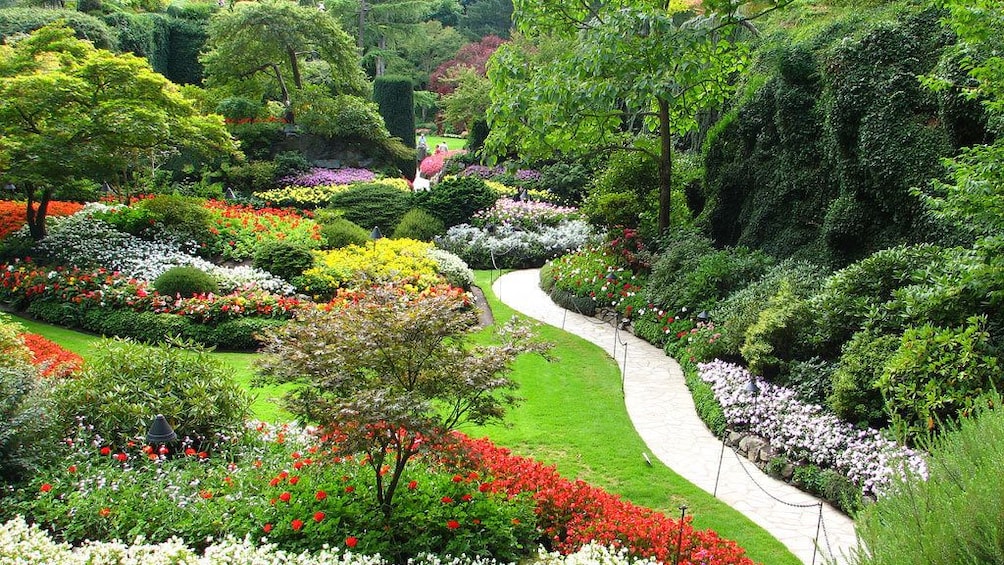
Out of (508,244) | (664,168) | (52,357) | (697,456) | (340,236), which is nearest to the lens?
(697,456)

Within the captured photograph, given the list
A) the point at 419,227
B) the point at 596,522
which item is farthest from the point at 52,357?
the point at 419,227

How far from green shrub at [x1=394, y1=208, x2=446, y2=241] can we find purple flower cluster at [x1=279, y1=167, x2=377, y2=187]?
491 cm

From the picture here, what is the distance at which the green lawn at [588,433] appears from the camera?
636 centimetres

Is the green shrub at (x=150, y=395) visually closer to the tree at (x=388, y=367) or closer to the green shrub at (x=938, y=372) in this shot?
the tree at (x=388, y=367)

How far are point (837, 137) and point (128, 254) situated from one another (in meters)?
11.7

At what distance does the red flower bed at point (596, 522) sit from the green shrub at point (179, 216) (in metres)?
9.61

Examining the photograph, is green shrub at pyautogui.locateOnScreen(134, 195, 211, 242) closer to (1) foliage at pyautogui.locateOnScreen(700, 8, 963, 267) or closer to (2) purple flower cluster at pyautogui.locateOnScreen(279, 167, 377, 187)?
(2) purple flower cluster at pyautogui.locateOnScreen(279, 167, 377, 187)

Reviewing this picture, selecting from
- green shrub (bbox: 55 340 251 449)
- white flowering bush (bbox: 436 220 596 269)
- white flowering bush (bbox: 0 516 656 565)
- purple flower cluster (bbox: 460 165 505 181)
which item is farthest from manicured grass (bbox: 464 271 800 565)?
purple flower cluster (bbox: 460 165 505 181)

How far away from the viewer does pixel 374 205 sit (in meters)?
17.2

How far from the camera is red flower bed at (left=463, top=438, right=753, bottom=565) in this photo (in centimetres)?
525

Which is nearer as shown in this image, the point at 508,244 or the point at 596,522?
the point at 596,522

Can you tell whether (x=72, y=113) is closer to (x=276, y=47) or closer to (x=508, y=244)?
(x=508, y=244)

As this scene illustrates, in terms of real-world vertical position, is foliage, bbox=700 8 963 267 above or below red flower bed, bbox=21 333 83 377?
above

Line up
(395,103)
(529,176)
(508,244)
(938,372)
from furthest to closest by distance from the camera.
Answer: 1. (395,103)
2. (529,176)
3. (508,244)
4. (938,372)
